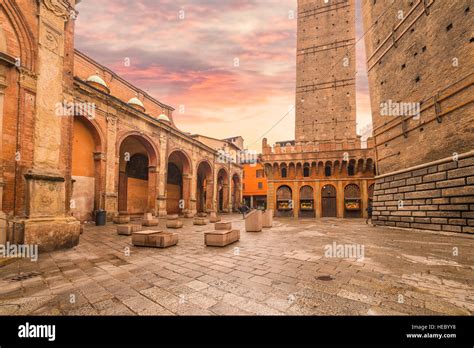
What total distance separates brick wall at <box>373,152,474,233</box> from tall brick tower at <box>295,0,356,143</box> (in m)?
16.0

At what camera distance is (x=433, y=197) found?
31.1ft

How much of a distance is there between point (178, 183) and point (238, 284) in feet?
80.7

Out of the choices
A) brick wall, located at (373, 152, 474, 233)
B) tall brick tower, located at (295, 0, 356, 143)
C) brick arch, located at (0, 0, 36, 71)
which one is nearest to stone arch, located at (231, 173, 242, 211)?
tall brick tower, located at (295, 0, 356, 143)

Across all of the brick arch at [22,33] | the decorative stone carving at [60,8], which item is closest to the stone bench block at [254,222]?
the brick arch at [22,33]

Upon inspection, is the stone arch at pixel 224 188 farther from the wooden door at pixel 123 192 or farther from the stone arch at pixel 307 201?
the wooden door at pixel 123 192

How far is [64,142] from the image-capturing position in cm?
681

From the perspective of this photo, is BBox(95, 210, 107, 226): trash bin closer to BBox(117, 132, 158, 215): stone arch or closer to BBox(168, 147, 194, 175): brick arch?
BBox(117, 132, 158, 215): stone arch

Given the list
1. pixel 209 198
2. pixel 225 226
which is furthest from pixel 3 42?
pixel 209 198

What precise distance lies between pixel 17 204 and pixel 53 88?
138 inches

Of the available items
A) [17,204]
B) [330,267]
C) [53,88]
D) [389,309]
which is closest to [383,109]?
[330,267]

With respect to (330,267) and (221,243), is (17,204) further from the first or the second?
(330,267)

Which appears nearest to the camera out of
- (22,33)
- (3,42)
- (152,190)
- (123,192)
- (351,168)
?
(3,42)

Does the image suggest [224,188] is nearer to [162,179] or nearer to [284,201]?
[284,201]

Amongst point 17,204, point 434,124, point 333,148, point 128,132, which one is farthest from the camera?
point 333,148
